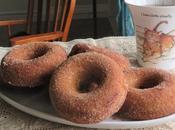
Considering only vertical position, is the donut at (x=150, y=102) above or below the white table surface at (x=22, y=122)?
above

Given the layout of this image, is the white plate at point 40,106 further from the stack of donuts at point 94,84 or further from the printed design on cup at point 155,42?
the printed design on cup at point 155,42

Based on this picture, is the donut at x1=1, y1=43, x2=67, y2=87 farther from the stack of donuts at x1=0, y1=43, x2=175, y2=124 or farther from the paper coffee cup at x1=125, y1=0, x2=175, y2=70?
the paper coffee cup at x1=125, y1=0, x2=175, y2=70

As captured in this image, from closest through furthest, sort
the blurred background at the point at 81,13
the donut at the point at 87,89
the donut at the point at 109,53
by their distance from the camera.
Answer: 1. the donut at the point at 87,89
2. the donut at the point at 109,53
3. the blurred background at the point at 81,13

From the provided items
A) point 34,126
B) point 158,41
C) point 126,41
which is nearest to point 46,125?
point 34,126

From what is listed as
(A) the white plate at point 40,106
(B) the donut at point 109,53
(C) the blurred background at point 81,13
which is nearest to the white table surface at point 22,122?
(A) the white plate at point 40,106

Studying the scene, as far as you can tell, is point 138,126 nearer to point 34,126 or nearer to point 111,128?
point 111,128

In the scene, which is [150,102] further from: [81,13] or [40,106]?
[81,13]
